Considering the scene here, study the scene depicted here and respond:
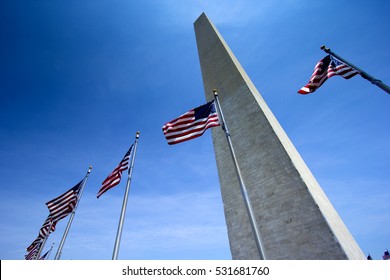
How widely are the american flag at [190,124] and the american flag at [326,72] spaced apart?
11.0 ft

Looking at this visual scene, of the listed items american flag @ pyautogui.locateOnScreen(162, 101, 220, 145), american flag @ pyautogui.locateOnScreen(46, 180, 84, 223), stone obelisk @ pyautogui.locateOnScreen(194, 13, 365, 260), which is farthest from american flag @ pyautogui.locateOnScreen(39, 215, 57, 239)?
american flag @ pyautogui.locateOnScreen(162, 101, 220, 145)

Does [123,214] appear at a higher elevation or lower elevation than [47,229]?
lower

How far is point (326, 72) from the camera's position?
23.5 feet

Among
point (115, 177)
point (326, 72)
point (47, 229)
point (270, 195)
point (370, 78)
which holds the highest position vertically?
point (326, 72)

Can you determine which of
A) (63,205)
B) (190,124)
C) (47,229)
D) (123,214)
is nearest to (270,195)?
(190,124)

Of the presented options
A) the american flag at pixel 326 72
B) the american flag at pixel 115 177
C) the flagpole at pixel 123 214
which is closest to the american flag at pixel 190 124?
the flagpole at pixel 123 214

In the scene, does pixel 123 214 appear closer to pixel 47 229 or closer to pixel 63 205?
pixel 63 205

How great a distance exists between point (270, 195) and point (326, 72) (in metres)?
5.60

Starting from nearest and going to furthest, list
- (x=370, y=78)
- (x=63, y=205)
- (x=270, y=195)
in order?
(x=370, y=78), (x=270, y=195), (x=63, y=205)

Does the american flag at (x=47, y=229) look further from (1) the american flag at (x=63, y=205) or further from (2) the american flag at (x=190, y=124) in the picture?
(2) the american flag at (x=190, y=124)

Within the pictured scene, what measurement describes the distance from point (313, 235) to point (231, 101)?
29.9 feet
